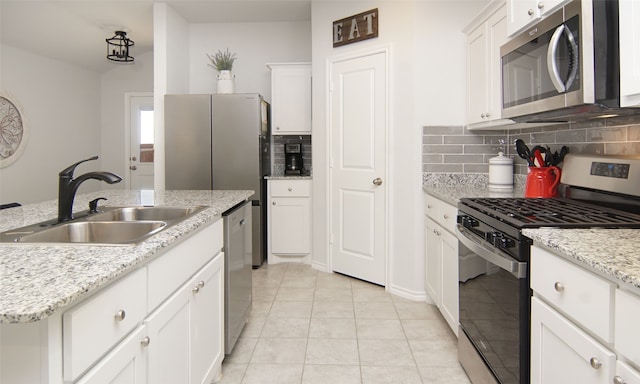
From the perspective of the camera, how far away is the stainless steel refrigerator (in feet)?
13.4

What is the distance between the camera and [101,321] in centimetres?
93

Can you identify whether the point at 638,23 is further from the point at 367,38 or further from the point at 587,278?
the point at 367,38

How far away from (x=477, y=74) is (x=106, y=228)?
8.19 ft

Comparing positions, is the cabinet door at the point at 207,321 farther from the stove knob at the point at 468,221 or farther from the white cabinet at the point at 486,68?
the white cabinet at the point at 486,68

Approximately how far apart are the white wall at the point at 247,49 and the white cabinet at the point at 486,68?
2371 millimetres

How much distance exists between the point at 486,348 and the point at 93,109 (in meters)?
6.17

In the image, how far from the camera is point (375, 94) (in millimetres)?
3439

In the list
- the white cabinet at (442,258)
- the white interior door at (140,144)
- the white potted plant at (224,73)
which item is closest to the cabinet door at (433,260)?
the white cabinet at (442,258)

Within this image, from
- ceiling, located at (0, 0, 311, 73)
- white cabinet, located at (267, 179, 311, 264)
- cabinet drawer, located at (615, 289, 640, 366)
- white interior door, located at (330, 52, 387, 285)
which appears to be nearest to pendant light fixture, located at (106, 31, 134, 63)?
ceiling, located at (0, 0, 311, 73)

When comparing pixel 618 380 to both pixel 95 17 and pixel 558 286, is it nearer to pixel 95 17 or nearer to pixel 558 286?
pixel 558 286

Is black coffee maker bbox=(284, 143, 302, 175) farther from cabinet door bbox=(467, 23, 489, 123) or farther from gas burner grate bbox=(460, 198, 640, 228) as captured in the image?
gas burner grate bbox=(460, 198, 640, 228)

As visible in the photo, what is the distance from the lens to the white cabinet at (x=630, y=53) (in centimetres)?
128

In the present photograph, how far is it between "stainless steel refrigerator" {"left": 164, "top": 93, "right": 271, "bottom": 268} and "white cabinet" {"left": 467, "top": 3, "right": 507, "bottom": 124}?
6.74 ft

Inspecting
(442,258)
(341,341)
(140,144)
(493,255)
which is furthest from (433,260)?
(140,144)
